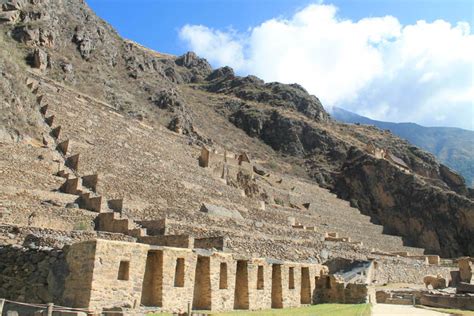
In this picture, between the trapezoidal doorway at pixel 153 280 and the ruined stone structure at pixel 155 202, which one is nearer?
the trapezoidal doorway at pixel 153 280

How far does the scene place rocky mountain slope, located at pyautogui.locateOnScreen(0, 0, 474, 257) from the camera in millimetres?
46625

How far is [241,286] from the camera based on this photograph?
1384 cm

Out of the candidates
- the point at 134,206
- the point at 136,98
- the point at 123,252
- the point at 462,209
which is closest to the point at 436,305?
the point at 123,252

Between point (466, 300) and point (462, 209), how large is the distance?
37.2m

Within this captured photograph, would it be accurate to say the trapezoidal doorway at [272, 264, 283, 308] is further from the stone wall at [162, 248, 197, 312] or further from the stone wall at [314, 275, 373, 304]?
the stone wall at [162, 248, 197, 312]

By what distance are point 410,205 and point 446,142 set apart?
7962cm

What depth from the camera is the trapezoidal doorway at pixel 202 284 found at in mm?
12516

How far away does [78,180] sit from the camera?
21016mm

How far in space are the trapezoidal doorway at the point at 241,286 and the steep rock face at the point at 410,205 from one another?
132ft

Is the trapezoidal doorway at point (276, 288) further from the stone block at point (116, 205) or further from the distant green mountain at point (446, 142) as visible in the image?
the distant green mountain at point (446, 142)

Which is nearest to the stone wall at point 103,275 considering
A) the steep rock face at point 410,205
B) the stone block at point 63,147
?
the stone block at point 63,147

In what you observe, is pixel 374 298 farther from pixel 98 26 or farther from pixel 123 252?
pixel 98 26

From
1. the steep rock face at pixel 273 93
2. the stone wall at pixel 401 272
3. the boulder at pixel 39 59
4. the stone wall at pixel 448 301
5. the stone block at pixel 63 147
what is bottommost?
the stone wall at pixel 448 301

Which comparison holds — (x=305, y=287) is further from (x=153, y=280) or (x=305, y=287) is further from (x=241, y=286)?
(x=153, y=280)
